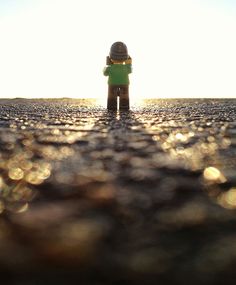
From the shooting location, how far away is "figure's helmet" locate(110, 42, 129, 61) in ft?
46.0

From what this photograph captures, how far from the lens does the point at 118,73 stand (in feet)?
47.5

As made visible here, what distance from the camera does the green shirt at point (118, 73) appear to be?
14.4 m

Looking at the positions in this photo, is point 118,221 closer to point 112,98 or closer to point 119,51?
point 119,51

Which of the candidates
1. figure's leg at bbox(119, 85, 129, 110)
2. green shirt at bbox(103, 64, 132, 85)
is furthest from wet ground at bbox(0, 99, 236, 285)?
figure's leg at bbox(119, 85, 129, 110)

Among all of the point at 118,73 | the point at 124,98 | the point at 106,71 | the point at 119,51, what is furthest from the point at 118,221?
the point at 124,98

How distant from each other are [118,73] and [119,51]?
830mm

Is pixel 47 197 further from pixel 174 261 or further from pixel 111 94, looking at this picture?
pixel 111 94

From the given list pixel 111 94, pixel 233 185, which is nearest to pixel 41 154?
pixel 233 185

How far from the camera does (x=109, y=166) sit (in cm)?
302

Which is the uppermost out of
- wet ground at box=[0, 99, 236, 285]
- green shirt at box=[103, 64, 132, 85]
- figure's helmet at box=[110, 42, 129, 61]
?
figure's helmet at box=[110, 42, 129, 61]

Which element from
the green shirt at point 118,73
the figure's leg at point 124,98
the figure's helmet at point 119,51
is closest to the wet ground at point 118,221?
the figure's helmet at point 119,51

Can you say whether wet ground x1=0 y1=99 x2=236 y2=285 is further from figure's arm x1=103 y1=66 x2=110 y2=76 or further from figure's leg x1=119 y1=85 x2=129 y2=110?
figure's leg x1=119 y1=85 x2=129 y2=110

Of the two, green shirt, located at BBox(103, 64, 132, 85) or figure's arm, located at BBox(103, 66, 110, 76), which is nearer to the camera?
green shirt, located at BBox(103, 64, 132, 85)

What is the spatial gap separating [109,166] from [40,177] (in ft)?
1.96
